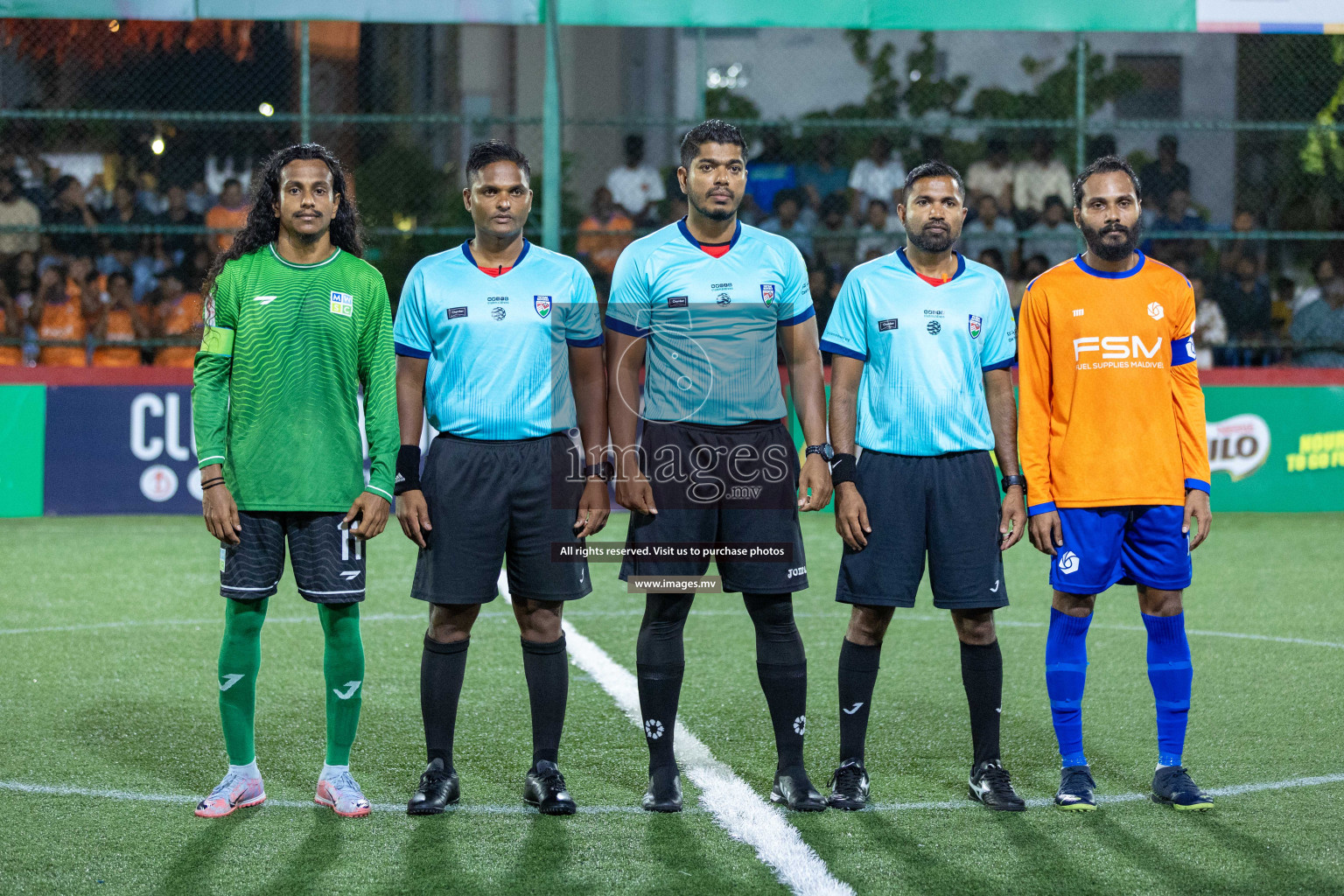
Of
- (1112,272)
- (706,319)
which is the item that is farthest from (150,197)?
(1112,272)

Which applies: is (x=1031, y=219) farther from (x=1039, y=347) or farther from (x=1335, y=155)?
(x=1039, y=347)

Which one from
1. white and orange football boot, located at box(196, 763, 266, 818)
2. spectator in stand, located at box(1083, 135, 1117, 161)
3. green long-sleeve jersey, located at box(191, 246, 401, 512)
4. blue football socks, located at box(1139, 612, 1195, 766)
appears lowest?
white and orange football boot, located at box(196, 763, 266, 818)


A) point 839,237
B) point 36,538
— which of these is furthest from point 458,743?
point 839,237

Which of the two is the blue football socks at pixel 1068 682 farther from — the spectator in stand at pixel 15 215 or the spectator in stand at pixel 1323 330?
the spectator in stand at pixel 15 215

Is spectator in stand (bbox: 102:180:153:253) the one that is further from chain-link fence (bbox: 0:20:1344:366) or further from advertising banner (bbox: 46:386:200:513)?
advertising banner (bbox: 46:386:200:513)

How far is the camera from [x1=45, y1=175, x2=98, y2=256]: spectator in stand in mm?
13500

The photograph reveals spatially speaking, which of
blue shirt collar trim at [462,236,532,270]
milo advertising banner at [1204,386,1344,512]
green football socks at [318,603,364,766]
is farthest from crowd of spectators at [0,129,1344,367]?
green football socks at [318,603,364,766]

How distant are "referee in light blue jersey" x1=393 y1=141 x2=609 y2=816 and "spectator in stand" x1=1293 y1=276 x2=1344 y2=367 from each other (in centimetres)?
1051

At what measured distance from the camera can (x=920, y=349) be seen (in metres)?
4.51

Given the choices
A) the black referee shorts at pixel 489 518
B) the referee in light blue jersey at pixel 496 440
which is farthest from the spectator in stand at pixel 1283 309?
the black referee shorts at pixel 489 518

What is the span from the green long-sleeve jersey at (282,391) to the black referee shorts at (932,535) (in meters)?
1.52

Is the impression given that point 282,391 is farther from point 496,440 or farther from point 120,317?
point 120,317

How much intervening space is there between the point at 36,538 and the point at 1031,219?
30.6ft

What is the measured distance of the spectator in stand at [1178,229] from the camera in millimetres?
14172
